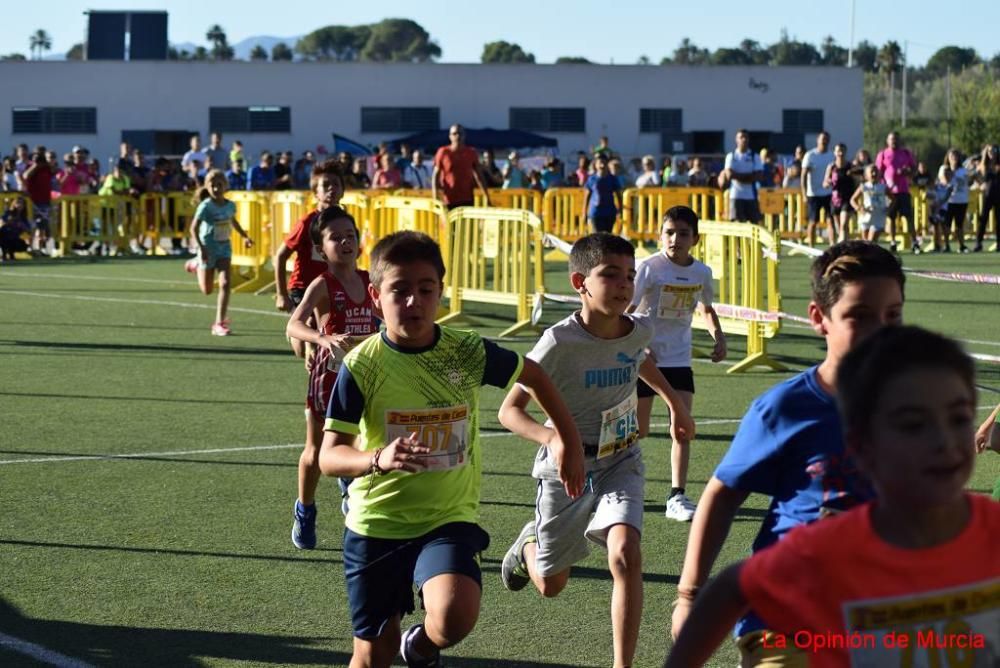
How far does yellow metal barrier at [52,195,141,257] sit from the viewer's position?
102 ft

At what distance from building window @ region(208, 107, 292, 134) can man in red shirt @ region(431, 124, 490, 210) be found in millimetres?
44066

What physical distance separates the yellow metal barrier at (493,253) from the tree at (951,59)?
166280mm

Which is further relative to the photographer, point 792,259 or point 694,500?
point 792,259

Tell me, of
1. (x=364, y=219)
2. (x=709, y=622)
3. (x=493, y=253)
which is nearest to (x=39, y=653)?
(x=709, y=622)

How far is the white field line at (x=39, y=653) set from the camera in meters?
5.89

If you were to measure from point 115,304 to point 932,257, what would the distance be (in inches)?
593

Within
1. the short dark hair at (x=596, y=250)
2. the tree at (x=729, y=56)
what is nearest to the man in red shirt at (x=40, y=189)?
the short dark hair at (x=596, y=250)

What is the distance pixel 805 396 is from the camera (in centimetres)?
393

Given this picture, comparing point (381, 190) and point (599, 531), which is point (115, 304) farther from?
point (599, 531)

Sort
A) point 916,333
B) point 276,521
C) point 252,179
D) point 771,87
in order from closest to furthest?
1. point 916,333
2. point 276,521
3. point 252,179
4. point 771,87

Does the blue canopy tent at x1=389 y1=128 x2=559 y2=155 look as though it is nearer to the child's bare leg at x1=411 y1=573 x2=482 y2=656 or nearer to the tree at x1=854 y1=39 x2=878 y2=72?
the child's bare leg at x1=411 y1=573 x2=482 y2=656

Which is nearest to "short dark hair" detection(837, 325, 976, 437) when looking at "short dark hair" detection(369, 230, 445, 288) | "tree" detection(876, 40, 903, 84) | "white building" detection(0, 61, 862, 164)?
"short dark hair" detection(369, 230, 445, 288)

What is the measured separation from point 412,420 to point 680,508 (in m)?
3.48

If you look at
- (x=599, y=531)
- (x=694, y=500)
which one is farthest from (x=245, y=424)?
(x=599, y=531)
